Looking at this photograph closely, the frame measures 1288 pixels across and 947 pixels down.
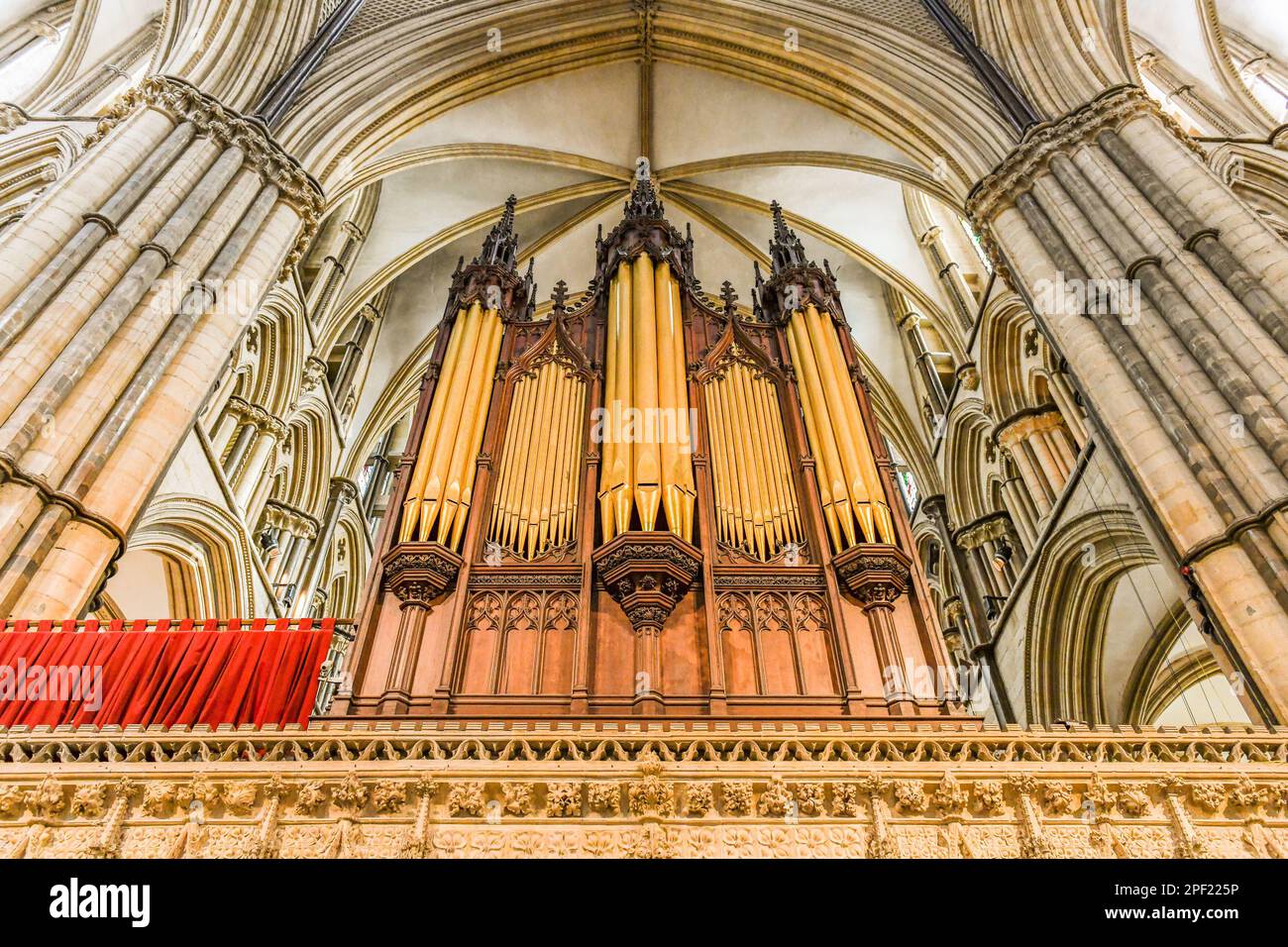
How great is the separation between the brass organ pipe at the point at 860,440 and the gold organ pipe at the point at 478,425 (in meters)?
3.02

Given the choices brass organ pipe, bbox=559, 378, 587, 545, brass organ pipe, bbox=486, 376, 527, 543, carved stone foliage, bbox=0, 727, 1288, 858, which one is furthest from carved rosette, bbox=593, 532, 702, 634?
carved stone foliage, bbox=0, 727, 1288, 858

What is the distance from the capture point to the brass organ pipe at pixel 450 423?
6426mm

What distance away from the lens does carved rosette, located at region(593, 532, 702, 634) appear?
19.2 feet

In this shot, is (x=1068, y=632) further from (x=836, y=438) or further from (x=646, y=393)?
(x=646, y=393)

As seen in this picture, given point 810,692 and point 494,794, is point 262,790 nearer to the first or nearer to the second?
point 494,794

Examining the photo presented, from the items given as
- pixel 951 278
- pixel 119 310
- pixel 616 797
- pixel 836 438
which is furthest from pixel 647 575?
pixel 951 278

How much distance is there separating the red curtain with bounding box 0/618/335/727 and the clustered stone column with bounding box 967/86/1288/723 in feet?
20.7

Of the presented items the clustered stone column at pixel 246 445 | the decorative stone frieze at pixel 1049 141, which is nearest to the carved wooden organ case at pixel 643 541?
the decorative stone frieze at pixel 1049 141

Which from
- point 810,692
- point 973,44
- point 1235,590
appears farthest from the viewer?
point 973,44

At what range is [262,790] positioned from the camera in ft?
13.1

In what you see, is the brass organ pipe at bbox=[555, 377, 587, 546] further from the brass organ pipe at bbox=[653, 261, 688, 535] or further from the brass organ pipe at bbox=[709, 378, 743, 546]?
the brass organ pipe at bbox=[709, 378, 743, 546]

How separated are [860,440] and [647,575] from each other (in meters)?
2.46

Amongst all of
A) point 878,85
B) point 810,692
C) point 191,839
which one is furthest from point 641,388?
point 878,85
